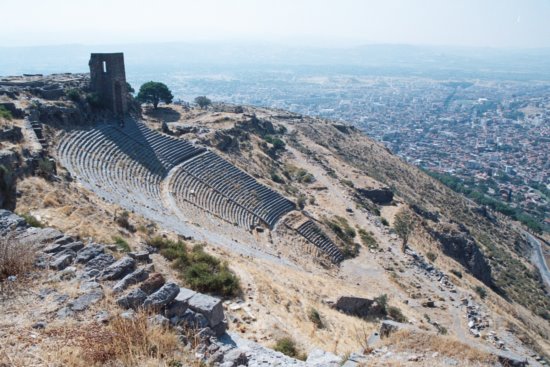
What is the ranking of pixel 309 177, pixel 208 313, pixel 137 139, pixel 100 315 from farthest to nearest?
pixel 309 177 < pixel 137 139 < pixel 208 313 < pixel 100 315

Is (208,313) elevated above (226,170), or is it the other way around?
(208,313)

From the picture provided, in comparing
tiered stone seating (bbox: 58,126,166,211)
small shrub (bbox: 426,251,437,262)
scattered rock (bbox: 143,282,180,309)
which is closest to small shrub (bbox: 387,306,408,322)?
scattered rock (bbox: 143,282,180,309)

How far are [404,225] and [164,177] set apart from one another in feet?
62.8

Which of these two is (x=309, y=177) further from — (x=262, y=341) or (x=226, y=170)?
(x=262, y=341)

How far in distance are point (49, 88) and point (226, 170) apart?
47.6 feet

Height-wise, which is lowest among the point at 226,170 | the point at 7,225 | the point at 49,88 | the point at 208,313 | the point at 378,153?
the point at 378,153

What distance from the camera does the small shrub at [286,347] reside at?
10521mm

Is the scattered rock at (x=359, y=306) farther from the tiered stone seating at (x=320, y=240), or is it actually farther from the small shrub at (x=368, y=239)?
the small shrub at (x=368, y=239)

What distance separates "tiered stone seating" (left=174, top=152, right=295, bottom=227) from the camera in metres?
29.5

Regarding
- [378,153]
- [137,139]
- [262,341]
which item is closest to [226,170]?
[137,139]

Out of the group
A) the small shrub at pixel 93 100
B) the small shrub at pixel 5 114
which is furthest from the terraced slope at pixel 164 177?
the small shrub at pixel 5 114

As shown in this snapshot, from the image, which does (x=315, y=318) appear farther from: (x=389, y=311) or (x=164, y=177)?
(x=164, y=177)

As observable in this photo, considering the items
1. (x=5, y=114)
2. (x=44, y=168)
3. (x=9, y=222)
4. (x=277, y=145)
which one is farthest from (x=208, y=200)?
(x=277, y=145)

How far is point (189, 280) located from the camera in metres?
12.9
